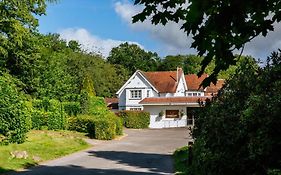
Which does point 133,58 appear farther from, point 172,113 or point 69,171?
point 69,171

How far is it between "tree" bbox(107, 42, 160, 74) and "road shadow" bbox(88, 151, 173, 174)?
76.7 m

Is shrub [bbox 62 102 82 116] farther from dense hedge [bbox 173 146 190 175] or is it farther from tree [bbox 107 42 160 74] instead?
tree [bbox 107 42 160 74]

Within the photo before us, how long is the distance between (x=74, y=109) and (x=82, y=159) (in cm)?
1662

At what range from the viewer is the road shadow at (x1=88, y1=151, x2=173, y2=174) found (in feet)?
63.3

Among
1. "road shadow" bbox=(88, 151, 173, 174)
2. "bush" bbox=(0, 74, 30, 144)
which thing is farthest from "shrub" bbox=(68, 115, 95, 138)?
"bush" bbox=(0, 74, 30, 144)

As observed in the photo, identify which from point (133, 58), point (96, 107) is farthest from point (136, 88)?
point (133, 58)

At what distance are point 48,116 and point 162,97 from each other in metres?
25.1

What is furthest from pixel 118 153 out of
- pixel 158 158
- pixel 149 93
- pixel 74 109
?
pixel 149 93

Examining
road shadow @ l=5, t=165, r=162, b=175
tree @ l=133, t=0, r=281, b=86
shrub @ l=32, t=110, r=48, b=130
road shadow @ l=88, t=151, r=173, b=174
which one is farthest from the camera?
shrub @ l=32, t=110, r=48, b=130

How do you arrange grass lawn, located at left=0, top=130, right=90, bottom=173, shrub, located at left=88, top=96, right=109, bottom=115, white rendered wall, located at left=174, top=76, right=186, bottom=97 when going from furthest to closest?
white rendered wall, located at left=174, top=76, right=186, bottom=97, shrub, located at left=88, top=96, right=109, bottom=115, grass lawn, located at left=0, top=130, right=90, bottom=173

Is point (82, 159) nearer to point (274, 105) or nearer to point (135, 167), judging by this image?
point (135, 167)

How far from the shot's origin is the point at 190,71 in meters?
107

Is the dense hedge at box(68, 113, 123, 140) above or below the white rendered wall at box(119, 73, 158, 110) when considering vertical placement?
below

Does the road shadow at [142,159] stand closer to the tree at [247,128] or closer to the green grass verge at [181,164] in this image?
the green grass verge at [181,164]
